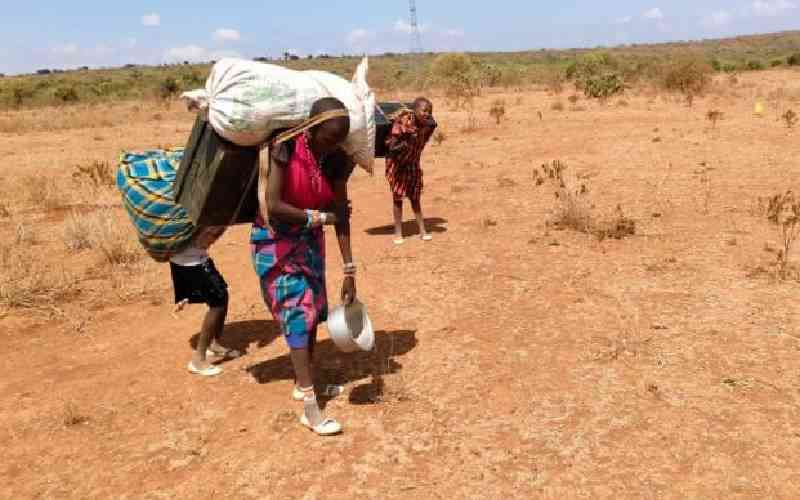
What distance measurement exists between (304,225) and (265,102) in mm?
626

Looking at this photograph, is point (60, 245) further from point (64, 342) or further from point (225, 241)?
point (64, 342)

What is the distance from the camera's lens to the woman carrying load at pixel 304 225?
306cm

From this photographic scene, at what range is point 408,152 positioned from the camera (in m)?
6.88

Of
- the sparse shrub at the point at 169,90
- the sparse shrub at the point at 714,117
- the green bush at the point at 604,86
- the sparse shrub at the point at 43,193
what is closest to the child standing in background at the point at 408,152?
the sparse shrub at the point at 43,193

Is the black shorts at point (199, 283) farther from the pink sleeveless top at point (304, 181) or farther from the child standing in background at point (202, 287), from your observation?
the pink sleeveless top at point (304, 181)

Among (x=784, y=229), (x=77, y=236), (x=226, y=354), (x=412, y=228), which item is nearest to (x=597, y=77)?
(x=412, y=228)

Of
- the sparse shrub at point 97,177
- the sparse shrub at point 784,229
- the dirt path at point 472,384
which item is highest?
the sparse shrub at point 97,177

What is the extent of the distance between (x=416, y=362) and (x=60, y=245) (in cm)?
531

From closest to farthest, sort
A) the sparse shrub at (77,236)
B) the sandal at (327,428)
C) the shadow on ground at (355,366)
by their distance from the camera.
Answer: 1. the sandal at (327,428)
2. the shadow on ground at (355,366)
3. the sparse shrub at (77,236)

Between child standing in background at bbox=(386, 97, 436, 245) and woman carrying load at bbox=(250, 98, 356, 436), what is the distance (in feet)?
11.1

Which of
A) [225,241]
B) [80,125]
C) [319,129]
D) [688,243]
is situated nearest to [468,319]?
[319,129]

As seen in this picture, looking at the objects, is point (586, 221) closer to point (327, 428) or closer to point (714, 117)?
point (327, 428)

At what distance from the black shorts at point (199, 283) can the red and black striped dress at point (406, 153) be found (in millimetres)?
3143

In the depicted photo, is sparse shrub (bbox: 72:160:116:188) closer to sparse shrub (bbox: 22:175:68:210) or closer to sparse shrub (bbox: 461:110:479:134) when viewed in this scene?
sparse shrub (bbox: 22:175:68:210)
